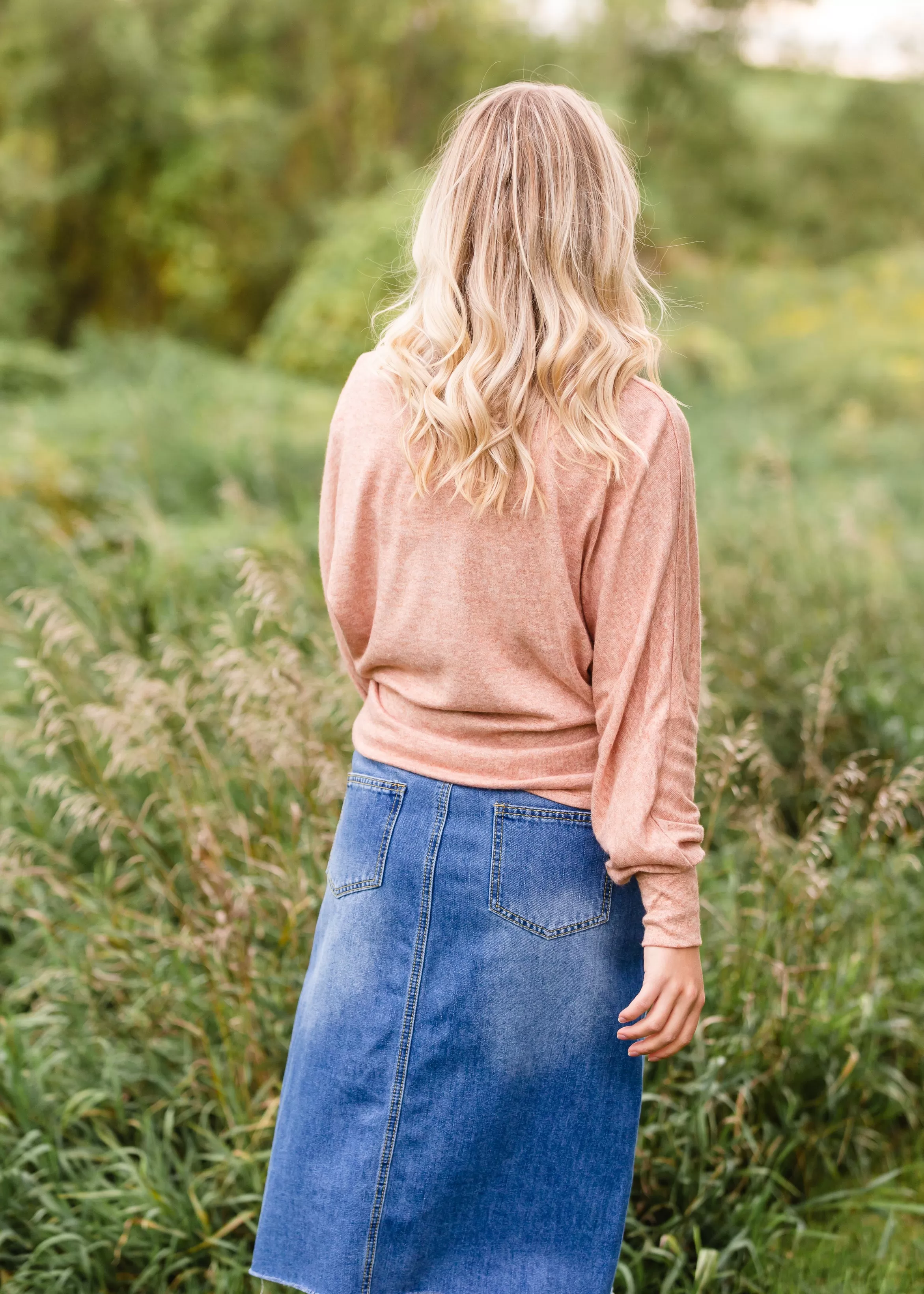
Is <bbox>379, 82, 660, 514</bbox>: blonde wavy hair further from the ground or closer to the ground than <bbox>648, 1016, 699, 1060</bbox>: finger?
further from the ground

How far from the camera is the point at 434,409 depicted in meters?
1.46

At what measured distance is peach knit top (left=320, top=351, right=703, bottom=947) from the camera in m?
1.44

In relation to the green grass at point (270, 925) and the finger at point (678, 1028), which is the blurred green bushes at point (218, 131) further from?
the finger at point (678, 1028)

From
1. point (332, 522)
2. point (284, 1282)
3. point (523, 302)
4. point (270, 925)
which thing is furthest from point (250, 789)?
point (523, 302)

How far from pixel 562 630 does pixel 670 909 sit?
0.37 metres

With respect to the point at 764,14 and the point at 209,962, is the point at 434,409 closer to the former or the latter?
the point at 209,962

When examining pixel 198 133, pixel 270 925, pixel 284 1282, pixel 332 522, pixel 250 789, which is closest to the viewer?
pixel 284 1282

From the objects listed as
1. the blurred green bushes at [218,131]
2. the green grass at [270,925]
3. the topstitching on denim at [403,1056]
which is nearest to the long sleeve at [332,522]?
the topstitching on denim at [403,1056]

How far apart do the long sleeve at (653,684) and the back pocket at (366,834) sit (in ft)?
0.90

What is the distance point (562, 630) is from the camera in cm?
150

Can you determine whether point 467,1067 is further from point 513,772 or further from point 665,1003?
point 513,772

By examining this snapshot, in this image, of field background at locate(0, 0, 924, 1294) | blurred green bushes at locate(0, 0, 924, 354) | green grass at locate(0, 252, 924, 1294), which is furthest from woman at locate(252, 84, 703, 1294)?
blurred green bushes at locate(0, 0, 924, 354)

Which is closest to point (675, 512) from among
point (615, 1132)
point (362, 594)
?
point (362, 594)

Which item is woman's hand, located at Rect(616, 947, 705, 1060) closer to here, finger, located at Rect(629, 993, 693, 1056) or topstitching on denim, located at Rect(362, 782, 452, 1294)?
finger, located at Rect(629, 993, 693, 1056)
